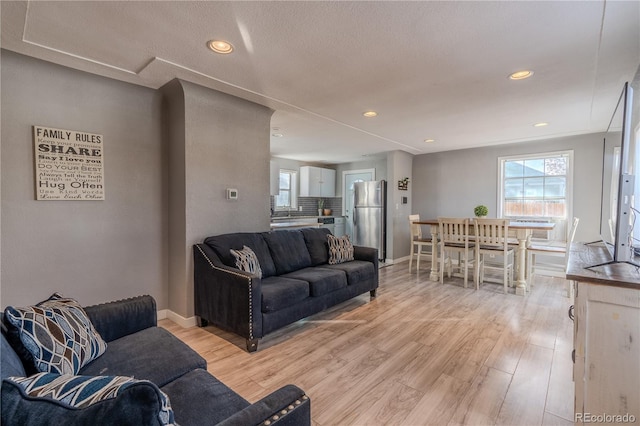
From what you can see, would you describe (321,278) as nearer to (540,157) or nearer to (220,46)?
(220,46)

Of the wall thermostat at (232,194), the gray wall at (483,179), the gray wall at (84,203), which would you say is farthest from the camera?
the gray wall at (483,179)

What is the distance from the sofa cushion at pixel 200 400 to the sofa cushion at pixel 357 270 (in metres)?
2.21

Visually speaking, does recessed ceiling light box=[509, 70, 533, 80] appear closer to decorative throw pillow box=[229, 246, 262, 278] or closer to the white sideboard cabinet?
the white sideboard cabinet

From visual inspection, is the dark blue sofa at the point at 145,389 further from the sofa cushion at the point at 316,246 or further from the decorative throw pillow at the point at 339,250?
the decorative throw pillow at the point at 339,250

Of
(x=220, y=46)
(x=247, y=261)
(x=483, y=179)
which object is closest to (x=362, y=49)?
(x=220, y=46)

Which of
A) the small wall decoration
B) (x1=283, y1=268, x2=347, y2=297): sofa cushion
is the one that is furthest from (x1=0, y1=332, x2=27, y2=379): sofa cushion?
the small wall decoration

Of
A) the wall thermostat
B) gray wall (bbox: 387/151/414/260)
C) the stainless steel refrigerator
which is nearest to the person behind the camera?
the wall thermostat

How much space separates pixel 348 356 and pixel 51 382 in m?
1.98

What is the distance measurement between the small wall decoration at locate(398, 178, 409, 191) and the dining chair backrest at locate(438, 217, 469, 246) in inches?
71.2

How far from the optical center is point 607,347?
A: 51.5 inches

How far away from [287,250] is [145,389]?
2765 millimetres

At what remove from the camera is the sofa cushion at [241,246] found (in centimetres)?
284

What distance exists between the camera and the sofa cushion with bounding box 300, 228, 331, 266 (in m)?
3.67

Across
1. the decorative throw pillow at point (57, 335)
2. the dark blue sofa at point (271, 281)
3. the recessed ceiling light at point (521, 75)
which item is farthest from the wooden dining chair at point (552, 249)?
the decorative throw pillow at point (57, 335)
